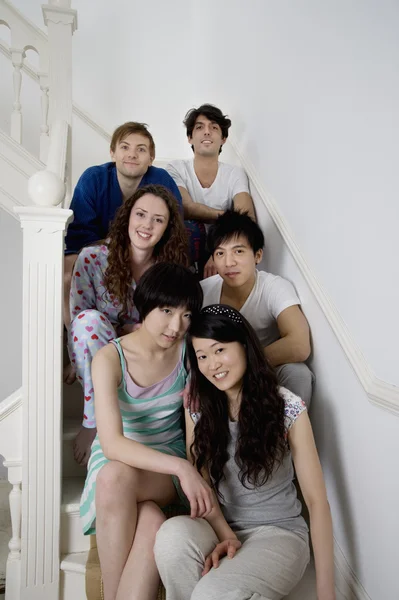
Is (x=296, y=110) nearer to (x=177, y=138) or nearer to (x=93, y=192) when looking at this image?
(x=93, y=192)

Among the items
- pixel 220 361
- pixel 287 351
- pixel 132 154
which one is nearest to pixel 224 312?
pixel 220 361

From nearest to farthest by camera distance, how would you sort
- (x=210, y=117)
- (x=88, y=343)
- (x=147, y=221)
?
1. (x=88, y=343)
2. (x=147, y=221)
3. (x=210, y=117)

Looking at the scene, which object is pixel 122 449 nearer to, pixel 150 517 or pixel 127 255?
pixel 150 517

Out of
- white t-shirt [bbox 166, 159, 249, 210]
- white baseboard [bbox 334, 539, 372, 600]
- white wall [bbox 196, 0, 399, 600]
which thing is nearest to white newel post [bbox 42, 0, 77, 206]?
white t-shirt [bbox 166, 159, 249, 210]

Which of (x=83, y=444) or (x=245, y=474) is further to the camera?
(x=83, y=444)

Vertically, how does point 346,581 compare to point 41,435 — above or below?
below

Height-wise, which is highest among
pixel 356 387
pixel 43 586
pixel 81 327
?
pixel 81 327

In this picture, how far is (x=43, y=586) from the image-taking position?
1.60 metres

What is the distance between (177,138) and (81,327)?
8.45 ft

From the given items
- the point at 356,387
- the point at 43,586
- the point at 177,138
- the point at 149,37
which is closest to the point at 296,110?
the point at 356,387

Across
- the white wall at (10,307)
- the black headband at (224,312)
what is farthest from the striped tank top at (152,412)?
the white wall at (10,307)

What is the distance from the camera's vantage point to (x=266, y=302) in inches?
76.0

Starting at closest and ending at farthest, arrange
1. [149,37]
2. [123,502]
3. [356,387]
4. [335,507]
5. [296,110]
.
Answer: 1. [123,502]
2. [356,387]
3. [335,507]
4. [296,110]
5. [149,37]

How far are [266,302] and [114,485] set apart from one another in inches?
33.8
